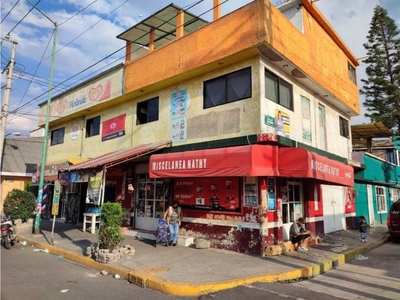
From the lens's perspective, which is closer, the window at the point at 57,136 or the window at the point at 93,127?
the window at the point at 93,127

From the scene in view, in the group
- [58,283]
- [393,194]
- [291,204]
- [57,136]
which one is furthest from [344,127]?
[57,136]

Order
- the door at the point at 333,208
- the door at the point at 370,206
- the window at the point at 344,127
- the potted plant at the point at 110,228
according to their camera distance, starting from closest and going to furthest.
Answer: the potted plant at the point at 110,228 → the door at the point at 333,208 → the window at the point at 344,127 → the door at the point at 370,206

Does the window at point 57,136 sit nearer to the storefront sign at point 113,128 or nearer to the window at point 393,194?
the storefront sign at point 113,128

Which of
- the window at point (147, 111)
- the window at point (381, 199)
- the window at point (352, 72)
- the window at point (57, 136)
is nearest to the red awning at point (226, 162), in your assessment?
the window at point (147, 111)

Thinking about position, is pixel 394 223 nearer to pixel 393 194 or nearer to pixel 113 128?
pixel 393 194

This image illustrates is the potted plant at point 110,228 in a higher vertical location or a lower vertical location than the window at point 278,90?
lower

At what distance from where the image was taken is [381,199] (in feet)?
71.8

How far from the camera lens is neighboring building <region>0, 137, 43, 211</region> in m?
27.1

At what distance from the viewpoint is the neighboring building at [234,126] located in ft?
30.9

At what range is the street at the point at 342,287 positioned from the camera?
602cm

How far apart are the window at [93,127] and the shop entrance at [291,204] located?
10787 millimetres

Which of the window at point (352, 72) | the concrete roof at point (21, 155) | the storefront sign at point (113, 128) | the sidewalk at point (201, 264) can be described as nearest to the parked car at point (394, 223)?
the sidewalk at point (201, 264)

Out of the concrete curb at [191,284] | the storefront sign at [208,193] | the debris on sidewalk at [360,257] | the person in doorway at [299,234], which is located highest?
the storefront sign at [208,193]

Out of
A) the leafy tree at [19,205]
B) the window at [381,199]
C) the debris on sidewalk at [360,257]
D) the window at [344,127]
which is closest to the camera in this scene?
the debris on sidewalk at [360,257]
